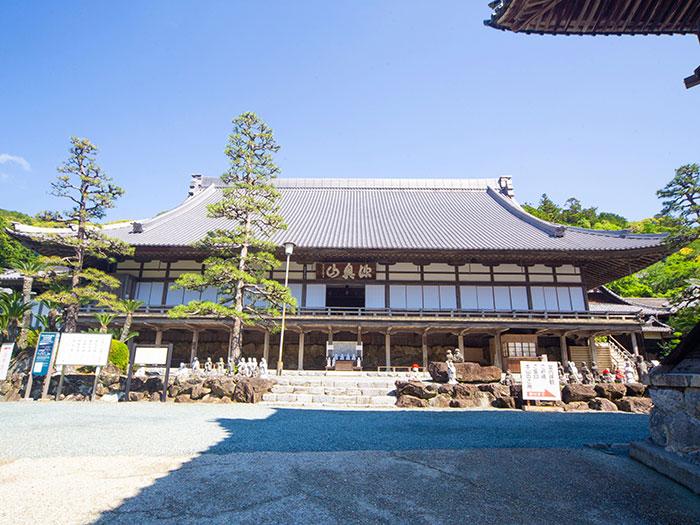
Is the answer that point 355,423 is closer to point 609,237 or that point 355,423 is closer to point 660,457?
point 660,457

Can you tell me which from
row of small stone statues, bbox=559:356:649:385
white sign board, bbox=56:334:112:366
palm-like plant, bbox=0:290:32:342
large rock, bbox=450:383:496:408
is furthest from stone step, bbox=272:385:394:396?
palm-like plant, bbox=0:290:32:342

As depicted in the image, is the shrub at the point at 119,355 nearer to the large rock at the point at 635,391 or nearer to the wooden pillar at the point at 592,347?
the large rock at the point at 635,391

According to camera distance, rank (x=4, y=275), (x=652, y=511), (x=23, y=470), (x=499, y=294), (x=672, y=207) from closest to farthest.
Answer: (x=652, y=511) → (x=23, y=470) → (x=672, y=207) → (x=499, y=294) → (x=4, y=275)

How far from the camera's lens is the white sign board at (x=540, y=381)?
10312mm

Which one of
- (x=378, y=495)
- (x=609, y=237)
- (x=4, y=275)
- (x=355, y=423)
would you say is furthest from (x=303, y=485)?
(x=4, y=275)

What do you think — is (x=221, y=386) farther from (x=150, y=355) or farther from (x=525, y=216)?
(x=525, y=216)

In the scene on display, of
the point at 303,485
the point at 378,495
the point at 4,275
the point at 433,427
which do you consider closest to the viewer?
the point at 378,495

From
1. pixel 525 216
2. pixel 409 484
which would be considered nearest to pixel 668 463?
pixel 409 484

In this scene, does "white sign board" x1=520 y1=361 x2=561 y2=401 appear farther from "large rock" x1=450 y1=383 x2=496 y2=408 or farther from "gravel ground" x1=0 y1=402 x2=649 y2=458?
"large rock" x1=450 y1=383 x2=496 y2=408

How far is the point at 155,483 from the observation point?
3.91 metres

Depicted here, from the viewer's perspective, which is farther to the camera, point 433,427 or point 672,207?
point 672,207

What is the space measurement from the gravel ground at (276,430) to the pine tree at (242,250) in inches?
195

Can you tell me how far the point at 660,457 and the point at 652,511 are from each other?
935 millimetres

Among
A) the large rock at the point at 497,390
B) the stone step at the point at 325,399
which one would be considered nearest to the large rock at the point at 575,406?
the large rock at the point at 497,390
